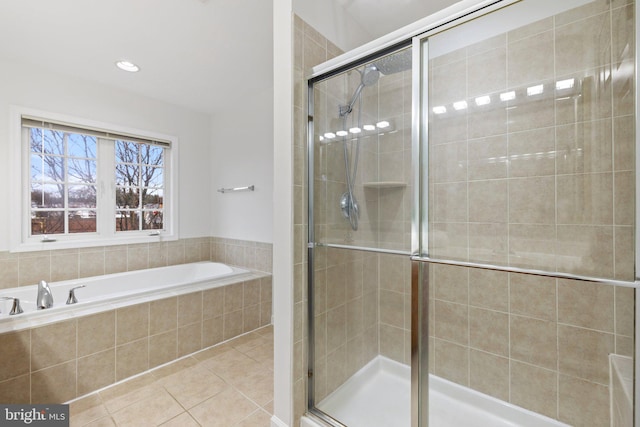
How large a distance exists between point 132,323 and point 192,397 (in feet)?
2.27

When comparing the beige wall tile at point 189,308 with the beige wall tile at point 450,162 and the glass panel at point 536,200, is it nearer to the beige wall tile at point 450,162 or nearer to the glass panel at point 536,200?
the glass panel at point 536,200

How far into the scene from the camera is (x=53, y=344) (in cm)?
169

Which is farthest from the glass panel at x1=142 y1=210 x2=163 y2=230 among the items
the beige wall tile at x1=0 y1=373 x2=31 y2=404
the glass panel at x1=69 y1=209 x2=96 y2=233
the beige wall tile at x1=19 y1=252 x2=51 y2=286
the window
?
the beige wall tile at x1=0 y1=373 x2=31 y2=404

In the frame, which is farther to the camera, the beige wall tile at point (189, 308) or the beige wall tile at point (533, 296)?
the beige wall tile at point (189, 308)

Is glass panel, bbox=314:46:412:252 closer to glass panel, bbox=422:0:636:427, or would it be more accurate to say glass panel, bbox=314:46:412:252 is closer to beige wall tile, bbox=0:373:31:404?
glass panel, bbox=422:0:636:427

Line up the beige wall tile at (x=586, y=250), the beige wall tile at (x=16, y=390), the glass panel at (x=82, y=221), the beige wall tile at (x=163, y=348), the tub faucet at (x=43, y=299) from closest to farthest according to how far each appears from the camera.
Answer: the beige wall tile at (x=586, y=250) < the beige wall tile at (x=16, y=390) < the tub faucet at (x=43, y=299) < the beige wall tile at (x=163, y=348) < the glass panel at (x=82, y=221)

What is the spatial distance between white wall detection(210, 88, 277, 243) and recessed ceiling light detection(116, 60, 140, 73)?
1076 millimetres

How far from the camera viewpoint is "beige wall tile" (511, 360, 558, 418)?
4.83ft

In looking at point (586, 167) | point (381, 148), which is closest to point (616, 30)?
point (586, 167)

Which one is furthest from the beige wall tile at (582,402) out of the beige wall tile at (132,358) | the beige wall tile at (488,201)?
the beige wall tile at (132,358)

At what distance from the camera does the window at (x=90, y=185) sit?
2.56 m

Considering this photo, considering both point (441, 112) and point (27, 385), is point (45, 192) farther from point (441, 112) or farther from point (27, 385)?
point (441, 112)

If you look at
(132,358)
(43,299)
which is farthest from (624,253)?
(43,299)

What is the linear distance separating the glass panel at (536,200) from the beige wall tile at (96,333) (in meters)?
2.06
